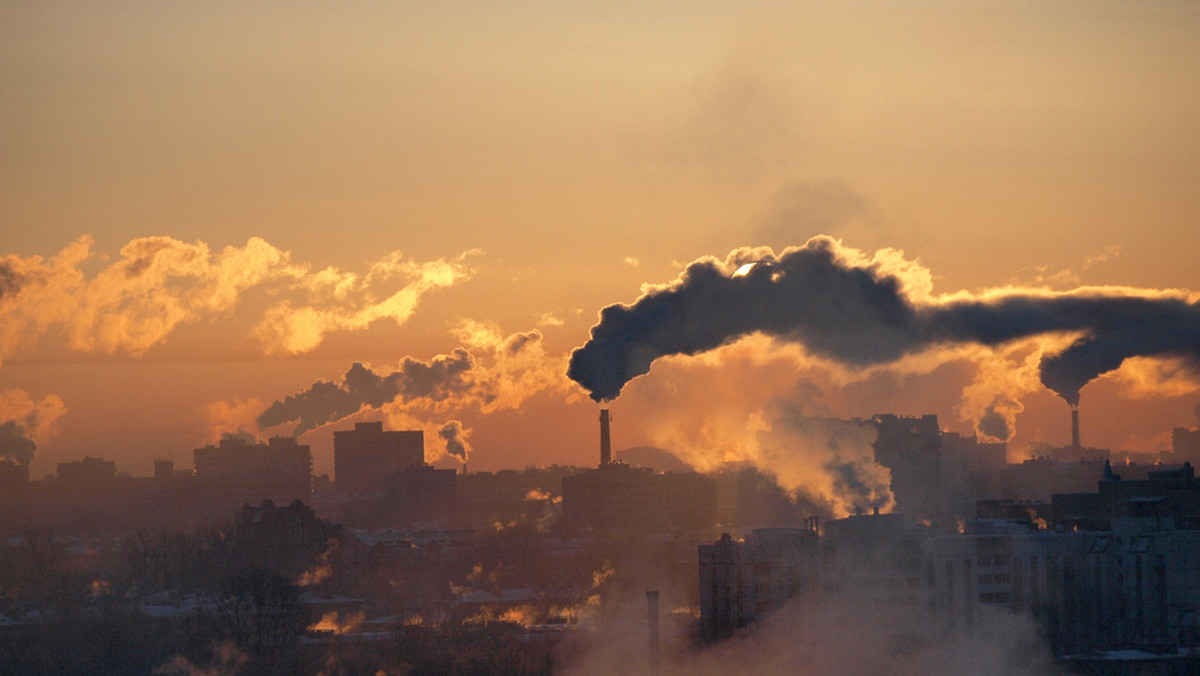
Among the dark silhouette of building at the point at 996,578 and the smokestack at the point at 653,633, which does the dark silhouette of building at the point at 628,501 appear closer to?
the dark silhouette of building at the point at 996,578

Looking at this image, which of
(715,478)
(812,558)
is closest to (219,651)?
(812,558)

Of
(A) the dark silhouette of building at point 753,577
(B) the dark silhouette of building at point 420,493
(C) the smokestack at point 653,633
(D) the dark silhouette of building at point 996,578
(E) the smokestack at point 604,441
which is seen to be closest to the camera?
(C) the smokestack at point 653,633

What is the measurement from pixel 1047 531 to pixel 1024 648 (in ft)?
33.4

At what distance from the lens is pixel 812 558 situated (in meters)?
75.4

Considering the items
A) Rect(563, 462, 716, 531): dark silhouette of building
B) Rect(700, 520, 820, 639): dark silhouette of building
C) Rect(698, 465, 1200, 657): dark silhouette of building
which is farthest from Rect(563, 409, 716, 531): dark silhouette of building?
Rect(698, 465, 1200, 657): dark silhouette of building

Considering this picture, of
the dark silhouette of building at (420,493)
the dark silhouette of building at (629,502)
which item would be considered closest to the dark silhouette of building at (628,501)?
the dark silhouette of building at (629,502)

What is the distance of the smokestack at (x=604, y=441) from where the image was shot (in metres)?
126

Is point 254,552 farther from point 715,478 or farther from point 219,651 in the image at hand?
point 715,478

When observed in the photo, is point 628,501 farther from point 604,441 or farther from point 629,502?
point 604,441

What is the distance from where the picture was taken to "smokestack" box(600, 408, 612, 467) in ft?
413

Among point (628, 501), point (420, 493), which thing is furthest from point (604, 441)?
point (420, 493)

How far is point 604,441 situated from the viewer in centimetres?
13312

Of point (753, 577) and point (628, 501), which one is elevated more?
point (628, 501)

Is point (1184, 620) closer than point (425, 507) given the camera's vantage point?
Yes
